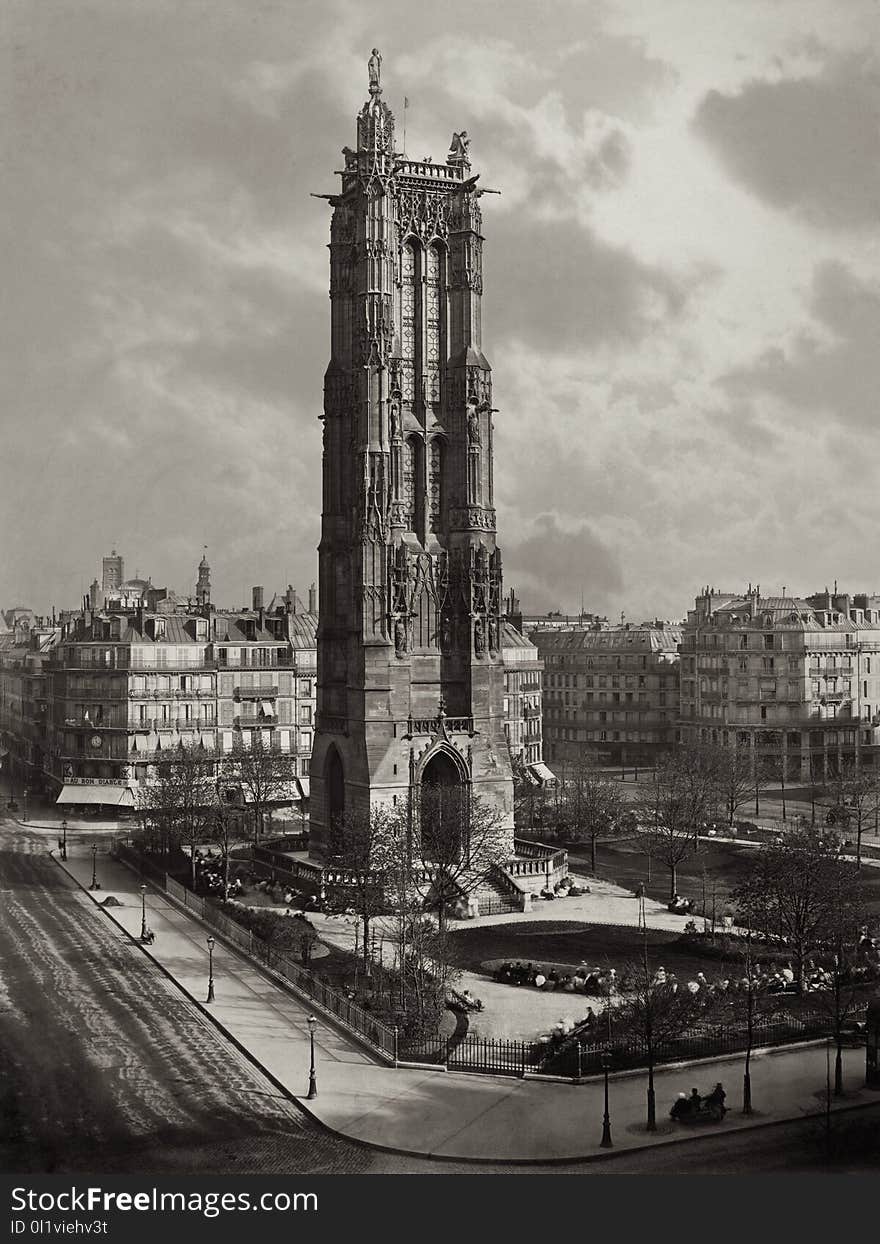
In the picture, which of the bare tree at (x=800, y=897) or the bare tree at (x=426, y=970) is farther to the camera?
the bare tree at (x=800, y=897)

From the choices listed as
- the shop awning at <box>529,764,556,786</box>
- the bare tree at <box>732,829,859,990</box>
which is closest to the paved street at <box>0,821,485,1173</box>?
the bare tree at <box>732,829,859,990</box>

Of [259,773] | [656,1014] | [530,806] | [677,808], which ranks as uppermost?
[259,773]

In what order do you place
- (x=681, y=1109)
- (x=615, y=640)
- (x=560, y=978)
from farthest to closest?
(x=615, y=640)
(x=560, y=978)
(x=681, y=1109)

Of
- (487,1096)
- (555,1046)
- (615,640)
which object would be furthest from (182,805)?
(615,640)

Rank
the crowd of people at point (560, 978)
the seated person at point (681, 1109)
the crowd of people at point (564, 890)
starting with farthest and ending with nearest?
the crowd of people at point (564, 890)
the crowd of people at point (560, 978)
the seated person at point (681, 1109)

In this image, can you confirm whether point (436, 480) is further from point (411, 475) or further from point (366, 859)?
point (366, 859)

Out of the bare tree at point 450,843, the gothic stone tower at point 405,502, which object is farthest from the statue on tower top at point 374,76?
the bare tree at point 450,843

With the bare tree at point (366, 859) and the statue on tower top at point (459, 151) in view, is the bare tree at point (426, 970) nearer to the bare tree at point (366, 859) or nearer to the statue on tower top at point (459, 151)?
the bare tree at point (366, 859)
